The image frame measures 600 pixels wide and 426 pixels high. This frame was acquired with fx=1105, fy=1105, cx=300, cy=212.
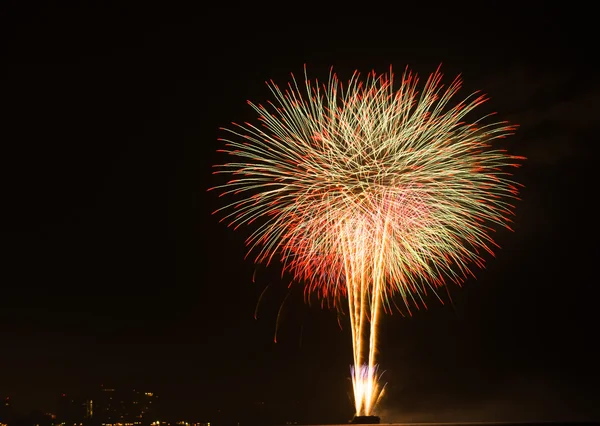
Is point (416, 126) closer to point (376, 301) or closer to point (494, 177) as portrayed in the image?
point (494, 177)

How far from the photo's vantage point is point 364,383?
41.0m

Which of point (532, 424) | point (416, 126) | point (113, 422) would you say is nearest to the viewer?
point (532, 424)

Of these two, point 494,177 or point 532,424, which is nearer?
point 532,424

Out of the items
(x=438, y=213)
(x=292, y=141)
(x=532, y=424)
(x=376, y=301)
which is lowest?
(x=532, y=424)

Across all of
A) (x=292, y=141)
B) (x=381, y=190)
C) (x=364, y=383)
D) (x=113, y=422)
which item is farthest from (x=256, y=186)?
(x=113, y=422)

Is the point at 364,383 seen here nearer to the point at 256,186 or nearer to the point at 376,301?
the point at 376,301

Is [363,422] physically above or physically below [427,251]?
below

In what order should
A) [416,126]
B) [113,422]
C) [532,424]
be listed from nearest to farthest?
[532,424]
[416,126]
[113,422]

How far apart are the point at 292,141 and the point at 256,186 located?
2.13m

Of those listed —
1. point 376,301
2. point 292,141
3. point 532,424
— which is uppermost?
point 292,141

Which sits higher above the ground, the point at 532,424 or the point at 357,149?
the point at 357,149

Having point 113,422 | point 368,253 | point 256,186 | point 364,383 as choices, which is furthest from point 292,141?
point 113,422

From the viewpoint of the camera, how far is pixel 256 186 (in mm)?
40531

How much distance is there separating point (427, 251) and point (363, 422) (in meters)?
6.60
